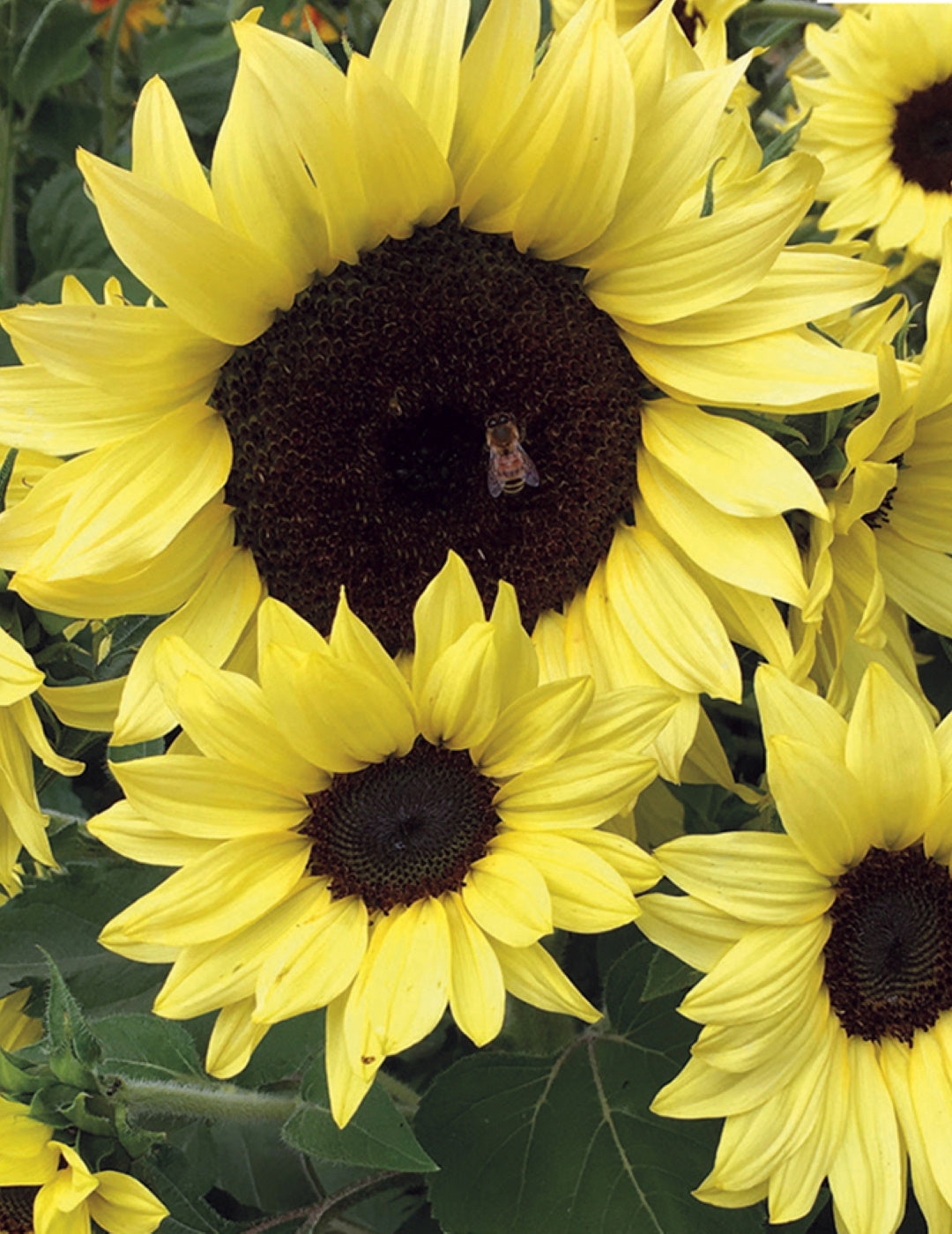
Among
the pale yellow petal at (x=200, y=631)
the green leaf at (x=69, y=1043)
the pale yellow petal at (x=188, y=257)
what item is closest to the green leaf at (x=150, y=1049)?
the green leaf at (x=69, y=1043)

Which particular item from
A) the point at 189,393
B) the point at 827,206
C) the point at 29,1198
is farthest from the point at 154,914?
the point at 827,206

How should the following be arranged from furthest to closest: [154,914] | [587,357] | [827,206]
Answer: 1. [827,206]
2. [587,357]
3. [154,914]

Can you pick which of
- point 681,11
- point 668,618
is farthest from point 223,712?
point 681,11

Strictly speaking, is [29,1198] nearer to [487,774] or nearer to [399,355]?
[487,774]

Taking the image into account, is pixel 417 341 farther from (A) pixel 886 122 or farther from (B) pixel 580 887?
(A) pixel 886 122

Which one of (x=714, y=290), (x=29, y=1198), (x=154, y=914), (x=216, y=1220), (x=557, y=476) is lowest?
(x=216, y=1220)

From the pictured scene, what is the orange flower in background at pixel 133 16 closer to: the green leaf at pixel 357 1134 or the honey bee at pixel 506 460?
the honey bee at pixel 506 460
